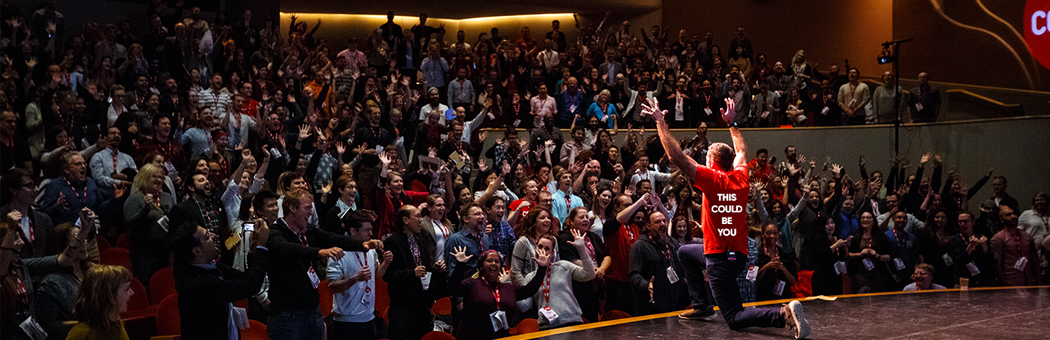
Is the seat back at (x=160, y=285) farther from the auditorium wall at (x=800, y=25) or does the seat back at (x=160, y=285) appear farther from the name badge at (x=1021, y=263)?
the auditorium wall at (x=800, y=25)

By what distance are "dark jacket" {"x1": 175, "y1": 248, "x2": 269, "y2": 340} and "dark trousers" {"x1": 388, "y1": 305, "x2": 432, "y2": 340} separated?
1.46m

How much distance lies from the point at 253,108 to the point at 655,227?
507cm

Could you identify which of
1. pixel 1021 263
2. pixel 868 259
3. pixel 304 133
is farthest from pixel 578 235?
pixel 1021 263

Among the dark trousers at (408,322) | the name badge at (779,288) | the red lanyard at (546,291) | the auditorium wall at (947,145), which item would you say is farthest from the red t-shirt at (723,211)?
the auditorium wall at (947,145)

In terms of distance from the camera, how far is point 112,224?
23.0 feet

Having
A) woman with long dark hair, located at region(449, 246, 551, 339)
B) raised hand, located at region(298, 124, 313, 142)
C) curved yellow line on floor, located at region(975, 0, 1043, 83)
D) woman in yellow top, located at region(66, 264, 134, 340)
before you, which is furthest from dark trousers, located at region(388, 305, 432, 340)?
curved yellow line on floor, located at region(975, 0, 1043, 83)

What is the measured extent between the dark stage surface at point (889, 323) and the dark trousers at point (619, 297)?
1.20m

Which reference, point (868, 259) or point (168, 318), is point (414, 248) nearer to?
point (168, 318)

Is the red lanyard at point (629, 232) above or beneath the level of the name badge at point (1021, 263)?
above

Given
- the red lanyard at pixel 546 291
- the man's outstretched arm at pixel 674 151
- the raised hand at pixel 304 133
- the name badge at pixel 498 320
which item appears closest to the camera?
the man's outstretched arm at pixel 674 151

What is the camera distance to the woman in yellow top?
12.4ft

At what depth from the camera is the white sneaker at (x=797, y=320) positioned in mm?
4965

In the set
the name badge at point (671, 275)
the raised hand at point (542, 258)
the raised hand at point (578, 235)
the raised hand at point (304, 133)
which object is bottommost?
the name badge at point (671, 275)

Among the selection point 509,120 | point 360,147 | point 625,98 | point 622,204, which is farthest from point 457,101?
point 622,204
